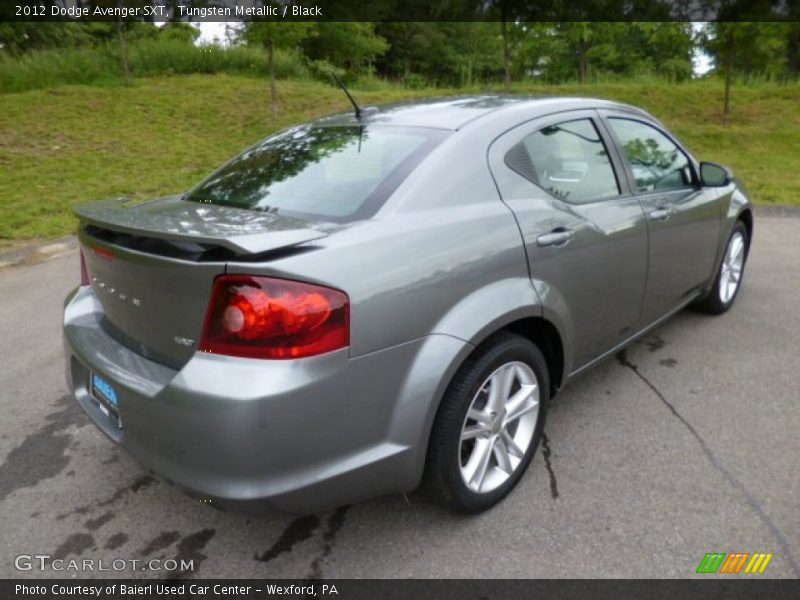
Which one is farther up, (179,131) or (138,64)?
(138,64)

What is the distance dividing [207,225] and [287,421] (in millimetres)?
725

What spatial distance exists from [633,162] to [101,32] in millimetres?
20107

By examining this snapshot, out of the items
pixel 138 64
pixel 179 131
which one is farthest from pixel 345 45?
pixel 179 131

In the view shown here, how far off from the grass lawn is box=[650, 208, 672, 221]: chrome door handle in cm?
634

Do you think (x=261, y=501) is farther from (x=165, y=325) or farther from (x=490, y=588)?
(x=490, y=588)

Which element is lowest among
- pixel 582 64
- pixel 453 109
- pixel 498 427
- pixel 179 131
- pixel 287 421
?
pixel 498 427

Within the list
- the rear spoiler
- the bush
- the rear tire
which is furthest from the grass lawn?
the rear spoiler

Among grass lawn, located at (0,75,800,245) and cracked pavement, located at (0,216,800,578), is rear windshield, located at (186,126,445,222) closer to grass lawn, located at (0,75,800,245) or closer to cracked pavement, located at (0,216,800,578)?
cracked pavement, located at (0,216,800,578)

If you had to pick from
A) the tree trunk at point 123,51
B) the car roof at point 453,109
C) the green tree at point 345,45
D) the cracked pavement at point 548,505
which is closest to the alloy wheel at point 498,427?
the cracked pavement at point 548,505

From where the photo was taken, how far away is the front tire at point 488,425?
2090mm

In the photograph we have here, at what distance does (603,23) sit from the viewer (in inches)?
592

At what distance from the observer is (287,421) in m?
1.70

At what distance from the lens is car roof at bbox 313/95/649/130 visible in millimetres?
2580

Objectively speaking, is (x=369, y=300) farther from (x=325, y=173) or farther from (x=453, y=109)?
(x=453, y=109)
